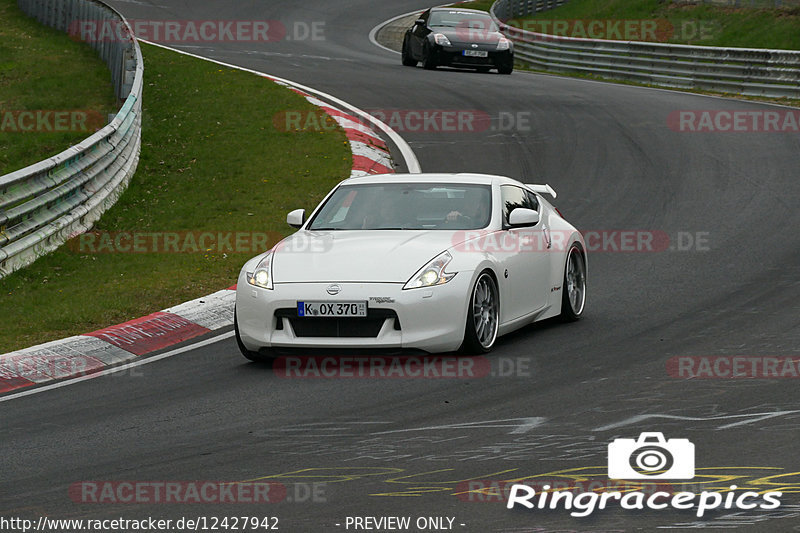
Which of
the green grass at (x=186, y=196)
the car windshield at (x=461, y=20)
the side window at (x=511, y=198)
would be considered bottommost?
the green grass at (x=186, y=196)

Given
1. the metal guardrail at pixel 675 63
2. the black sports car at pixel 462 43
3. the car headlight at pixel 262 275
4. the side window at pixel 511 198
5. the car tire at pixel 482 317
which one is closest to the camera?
the car tire at pixel 482 317

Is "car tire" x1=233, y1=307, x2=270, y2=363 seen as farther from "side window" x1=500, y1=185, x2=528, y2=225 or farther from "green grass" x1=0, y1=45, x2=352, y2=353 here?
"side window" x1=500, y1=185, x2=528, y2=225

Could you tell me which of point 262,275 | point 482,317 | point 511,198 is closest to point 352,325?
point 262,275

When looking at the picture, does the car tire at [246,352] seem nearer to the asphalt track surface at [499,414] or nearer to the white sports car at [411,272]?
the white sports car at [411,272]

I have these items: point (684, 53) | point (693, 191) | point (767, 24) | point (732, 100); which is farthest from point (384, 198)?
point (767, 24)

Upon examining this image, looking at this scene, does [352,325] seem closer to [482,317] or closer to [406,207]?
[482,317]

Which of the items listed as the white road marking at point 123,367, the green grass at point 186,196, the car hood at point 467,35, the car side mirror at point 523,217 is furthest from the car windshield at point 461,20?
the car side mirror at point 523,217

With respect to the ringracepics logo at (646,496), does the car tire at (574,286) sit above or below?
below

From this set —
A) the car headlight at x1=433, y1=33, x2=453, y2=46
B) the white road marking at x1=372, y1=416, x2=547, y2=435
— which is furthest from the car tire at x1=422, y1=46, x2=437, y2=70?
the white road marking at x1=372, y1=416, x2=547, y2=435

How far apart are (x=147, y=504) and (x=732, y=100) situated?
20.5 m

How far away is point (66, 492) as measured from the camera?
247 inches

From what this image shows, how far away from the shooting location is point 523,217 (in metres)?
10.0

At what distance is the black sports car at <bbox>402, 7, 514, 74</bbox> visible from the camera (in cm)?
2942

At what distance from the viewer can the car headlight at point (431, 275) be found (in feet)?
30.0
